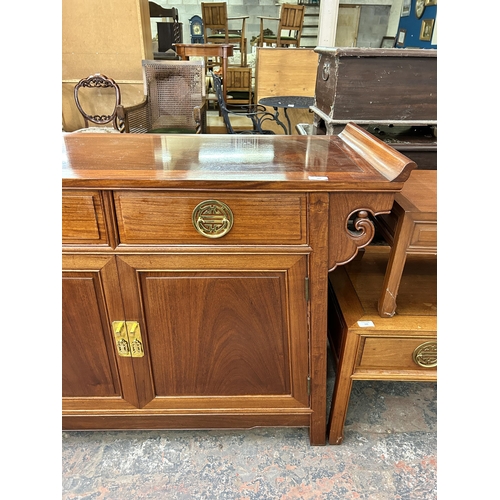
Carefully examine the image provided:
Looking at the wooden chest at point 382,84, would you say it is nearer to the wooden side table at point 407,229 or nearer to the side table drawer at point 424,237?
the wooden side table at point 407,229

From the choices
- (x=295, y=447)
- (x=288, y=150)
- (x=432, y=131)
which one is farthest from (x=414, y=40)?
(x=295, y=447)

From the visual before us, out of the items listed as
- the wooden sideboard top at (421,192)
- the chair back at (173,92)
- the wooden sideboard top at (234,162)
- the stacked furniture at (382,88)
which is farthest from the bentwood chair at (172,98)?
the wooden sideboard top at (421,192)

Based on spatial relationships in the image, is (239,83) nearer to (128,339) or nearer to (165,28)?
(165,28)

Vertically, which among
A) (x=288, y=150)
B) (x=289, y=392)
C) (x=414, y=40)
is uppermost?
(x=414, y=40)

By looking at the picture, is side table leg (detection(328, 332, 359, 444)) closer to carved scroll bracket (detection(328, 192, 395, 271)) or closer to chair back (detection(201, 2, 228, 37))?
carved scroll bracket (detection(328, 192, 395, 271))

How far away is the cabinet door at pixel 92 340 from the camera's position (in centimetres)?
94

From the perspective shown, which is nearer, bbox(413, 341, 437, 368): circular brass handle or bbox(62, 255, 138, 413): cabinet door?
bbox(62, 255, 138, 413): cabinet door

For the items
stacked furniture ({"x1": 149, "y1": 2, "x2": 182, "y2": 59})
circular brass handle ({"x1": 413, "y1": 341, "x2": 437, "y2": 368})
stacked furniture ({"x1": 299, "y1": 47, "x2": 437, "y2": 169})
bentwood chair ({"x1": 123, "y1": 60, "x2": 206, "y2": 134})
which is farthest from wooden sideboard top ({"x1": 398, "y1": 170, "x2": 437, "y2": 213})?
stacked furniture ({"x1": 149, "y1": 2, "x2": 182, "y2": 59})

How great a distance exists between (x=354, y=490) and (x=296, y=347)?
46cm

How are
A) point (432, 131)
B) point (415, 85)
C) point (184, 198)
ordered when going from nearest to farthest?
1. point (184, 198)
2. point (415, 85)
3. point (432, 131)

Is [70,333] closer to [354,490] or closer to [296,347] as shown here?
[296,347]

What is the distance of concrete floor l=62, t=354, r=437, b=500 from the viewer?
1087mm

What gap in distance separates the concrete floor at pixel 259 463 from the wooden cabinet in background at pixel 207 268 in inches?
3.2

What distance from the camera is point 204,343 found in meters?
1.05
